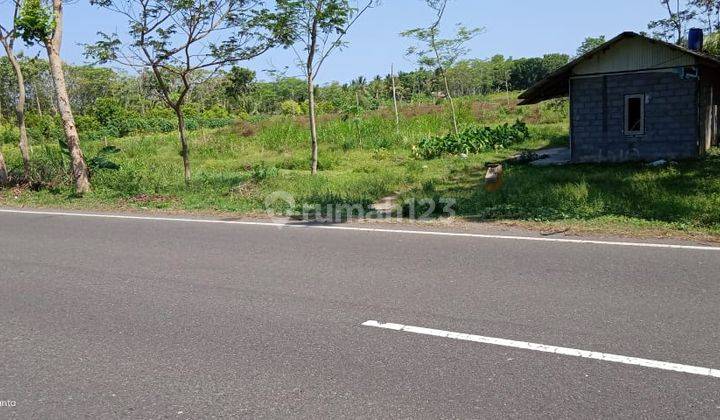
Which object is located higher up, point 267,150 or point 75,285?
point 267,150

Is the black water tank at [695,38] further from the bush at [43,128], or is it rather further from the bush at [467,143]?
the bush at [43,128]

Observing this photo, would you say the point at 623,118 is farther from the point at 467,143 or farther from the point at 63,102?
the point at 63,102

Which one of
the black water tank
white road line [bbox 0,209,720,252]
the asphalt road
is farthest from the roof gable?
the asphalt road

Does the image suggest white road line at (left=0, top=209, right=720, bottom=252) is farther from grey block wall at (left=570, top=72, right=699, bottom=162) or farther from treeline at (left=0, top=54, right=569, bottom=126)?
treeline at (left=0, top=54, right=569, bottom=126)

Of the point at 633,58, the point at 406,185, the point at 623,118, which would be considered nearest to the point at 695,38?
the point at 633,58

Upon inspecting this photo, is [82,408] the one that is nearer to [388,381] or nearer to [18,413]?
[18,413]

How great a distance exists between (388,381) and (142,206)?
10.7 m

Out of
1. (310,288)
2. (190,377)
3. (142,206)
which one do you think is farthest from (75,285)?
(142,206)

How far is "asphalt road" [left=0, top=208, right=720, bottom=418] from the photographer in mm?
3623

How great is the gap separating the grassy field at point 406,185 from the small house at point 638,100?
1239mm

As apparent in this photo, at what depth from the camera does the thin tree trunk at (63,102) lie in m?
14.7

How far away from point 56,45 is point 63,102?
1.48 metres

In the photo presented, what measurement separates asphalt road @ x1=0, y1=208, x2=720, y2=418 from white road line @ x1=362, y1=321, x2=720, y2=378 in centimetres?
8

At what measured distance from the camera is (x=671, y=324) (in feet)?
15.1
